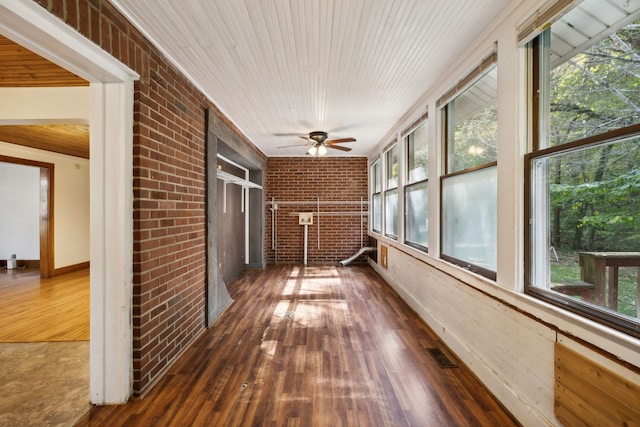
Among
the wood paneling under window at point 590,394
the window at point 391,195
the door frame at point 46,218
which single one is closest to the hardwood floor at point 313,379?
the wood paneling under window at point 590,394

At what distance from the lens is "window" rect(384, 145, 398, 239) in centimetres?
475

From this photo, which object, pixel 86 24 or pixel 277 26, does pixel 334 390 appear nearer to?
pixel 277 26

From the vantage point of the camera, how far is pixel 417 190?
362 cm

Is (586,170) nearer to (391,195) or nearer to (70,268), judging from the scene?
(391,195)

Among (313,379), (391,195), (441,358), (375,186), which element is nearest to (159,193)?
(313,379)

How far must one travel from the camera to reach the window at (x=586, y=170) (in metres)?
1.15

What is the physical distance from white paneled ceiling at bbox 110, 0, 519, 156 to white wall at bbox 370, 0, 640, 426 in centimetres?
32

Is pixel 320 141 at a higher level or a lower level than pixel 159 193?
higher

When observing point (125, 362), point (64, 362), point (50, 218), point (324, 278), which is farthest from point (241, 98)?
point (50, 218)

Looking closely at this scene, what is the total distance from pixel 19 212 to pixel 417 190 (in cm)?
815

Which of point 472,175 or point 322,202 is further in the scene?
point 322,202

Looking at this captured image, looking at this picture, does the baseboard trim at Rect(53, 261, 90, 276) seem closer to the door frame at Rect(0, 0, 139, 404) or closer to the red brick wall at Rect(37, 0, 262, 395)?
the red brick wall at Rect(37, 0, 262, 395)

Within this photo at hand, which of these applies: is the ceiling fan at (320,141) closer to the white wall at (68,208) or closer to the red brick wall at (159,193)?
the red brick wall at (159,193)

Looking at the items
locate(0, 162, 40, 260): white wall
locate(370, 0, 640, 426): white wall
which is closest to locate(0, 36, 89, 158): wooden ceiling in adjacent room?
locate(0, 162, 40, 260): white wall
